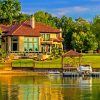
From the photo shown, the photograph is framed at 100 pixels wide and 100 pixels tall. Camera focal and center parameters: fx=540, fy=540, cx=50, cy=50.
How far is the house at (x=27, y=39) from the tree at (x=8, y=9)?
880 inches

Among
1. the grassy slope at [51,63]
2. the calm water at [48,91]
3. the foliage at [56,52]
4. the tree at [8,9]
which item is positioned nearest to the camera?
the calm water at [48,91]

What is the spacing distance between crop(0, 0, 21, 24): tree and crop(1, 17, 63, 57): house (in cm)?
2235

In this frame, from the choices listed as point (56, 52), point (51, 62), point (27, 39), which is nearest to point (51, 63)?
point (51, 62)

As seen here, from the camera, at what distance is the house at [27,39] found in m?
116

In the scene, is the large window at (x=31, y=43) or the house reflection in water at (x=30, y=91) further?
the large window at (x=31, y=43)

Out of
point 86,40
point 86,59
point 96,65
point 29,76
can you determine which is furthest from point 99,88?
point 86,40

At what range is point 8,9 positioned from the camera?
143 metres

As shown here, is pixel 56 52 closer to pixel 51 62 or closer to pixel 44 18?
pixel 51 62

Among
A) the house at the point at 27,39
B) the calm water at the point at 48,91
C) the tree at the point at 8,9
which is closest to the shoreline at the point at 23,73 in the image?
the calm water at the point at 48,91

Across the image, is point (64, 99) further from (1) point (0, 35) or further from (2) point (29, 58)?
(1) point (0, 35)

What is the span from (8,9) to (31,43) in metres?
28.5

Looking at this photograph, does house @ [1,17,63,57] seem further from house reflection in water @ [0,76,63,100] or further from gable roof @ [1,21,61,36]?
house reflection in water @ [0,76,63,100]

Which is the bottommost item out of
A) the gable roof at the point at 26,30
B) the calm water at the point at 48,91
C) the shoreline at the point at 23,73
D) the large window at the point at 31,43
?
the calm water at the point at 48,91

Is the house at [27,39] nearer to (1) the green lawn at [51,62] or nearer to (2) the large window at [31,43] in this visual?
(2) the large window at [31,43]
